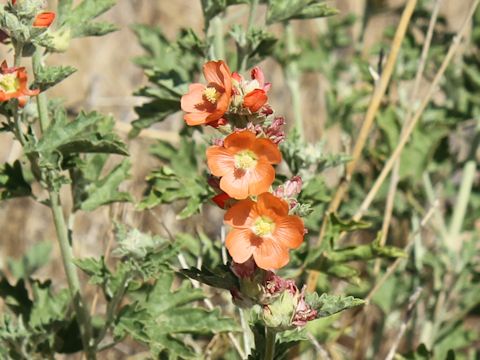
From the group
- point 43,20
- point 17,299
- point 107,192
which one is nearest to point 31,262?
point 17,299

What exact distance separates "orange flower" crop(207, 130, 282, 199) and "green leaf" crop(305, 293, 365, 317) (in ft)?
0.76

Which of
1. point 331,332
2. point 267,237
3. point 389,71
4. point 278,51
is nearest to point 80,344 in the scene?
point 331,332

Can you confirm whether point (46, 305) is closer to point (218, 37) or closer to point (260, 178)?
point (218, 37)

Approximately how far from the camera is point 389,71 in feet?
8.41

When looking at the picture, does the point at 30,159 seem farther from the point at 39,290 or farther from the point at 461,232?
the point at 461,232

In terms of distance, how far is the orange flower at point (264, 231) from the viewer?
4.95 feet

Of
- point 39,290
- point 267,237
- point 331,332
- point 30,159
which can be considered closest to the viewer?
point 267,237

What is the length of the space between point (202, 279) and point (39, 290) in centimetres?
85

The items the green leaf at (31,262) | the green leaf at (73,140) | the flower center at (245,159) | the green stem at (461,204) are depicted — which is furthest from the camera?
the green stem at (461,204)

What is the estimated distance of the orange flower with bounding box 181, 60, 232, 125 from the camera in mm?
1526

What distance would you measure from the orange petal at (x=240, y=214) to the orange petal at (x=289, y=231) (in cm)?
5

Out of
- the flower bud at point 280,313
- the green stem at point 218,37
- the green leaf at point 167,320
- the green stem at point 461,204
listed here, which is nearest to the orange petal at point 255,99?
the flower bud at point 280,313

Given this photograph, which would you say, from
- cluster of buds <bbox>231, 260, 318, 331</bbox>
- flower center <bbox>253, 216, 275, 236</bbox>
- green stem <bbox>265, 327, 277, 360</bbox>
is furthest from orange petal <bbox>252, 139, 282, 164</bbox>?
green stem <bbox>265, 327, 277, 360</bbox>

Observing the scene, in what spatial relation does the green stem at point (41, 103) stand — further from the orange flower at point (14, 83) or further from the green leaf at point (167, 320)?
the green leaf at point (167, 320)
